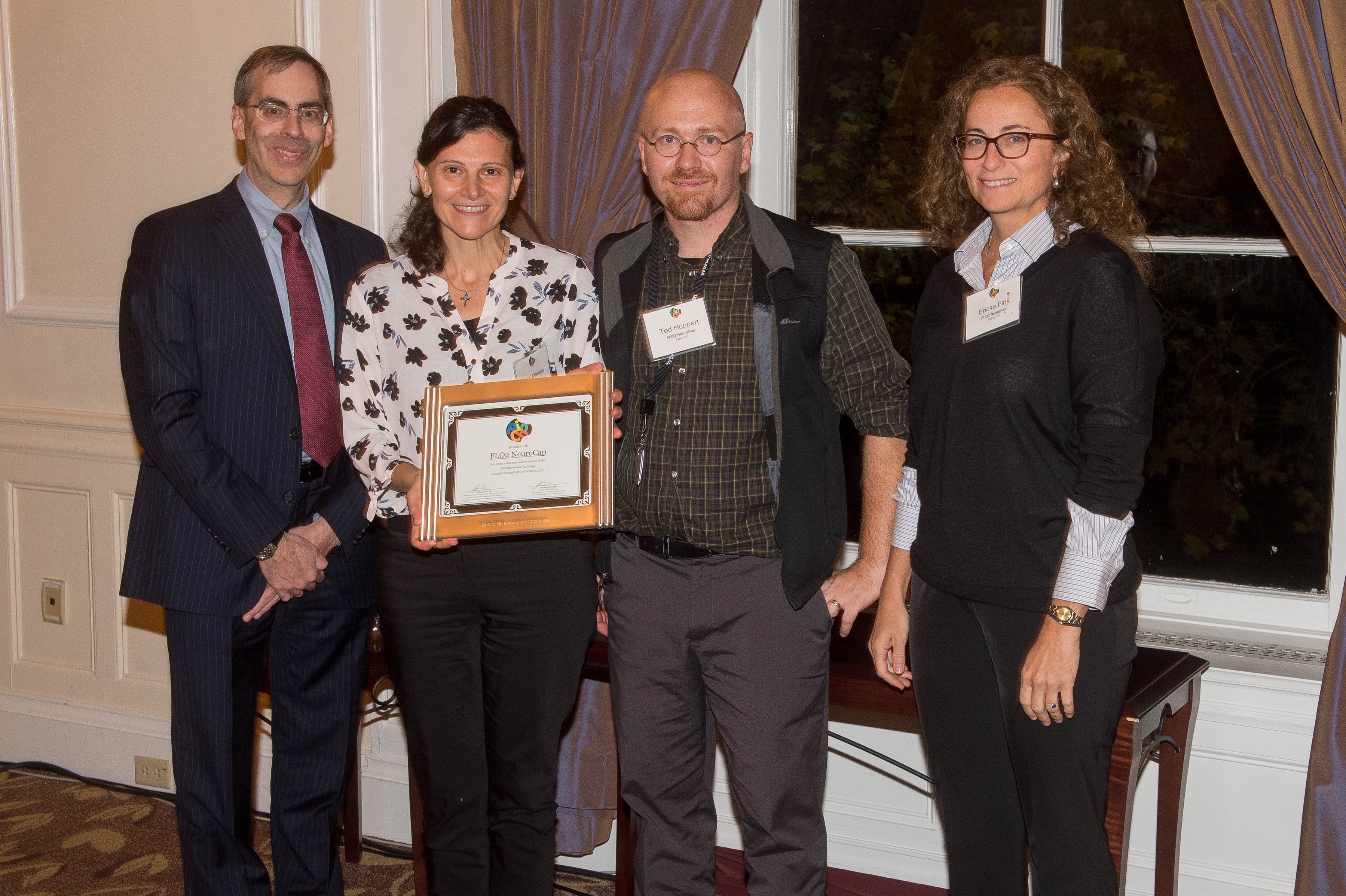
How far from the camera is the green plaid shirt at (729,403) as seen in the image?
202 cm

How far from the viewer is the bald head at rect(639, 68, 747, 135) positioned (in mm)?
1999

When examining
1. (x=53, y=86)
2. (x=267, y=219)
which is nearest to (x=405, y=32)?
(x=267, y=219)

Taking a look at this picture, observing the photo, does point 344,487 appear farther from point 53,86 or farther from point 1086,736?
point 53,86

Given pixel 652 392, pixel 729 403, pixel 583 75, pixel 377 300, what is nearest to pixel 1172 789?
pixel 729 403

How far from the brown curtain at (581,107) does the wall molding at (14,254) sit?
142 centimetres

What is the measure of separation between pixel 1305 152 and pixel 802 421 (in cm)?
114

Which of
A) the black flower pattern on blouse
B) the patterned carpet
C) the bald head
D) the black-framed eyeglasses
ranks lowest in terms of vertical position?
the patterned carpet

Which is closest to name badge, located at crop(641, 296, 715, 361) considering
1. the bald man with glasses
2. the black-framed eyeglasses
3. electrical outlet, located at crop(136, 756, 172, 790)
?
the bald man with glasses

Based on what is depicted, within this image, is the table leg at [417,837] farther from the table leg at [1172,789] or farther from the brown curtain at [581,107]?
the table leg at [1172,789]

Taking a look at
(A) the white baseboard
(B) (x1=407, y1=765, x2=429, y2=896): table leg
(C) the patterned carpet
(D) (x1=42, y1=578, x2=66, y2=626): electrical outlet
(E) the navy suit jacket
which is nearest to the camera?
(E) the navy suit jacket

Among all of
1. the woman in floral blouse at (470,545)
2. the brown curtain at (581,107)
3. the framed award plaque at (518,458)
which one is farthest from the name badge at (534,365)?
the brown curtain at (581,107)

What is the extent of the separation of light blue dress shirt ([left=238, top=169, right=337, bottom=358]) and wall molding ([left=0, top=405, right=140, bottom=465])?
1285 millimetres

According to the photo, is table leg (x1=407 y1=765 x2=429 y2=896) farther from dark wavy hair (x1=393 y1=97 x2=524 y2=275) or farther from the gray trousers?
dark wavy hair (x1=393 y1=97 x2=524 y2=275)

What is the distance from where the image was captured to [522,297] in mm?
2131
